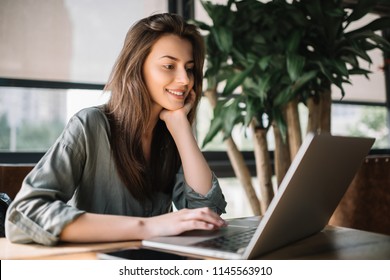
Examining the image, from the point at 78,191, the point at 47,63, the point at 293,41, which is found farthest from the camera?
the point at 47,63

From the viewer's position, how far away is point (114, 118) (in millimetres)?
1454

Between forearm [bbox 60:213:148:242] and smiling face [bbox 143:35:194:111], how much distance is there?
2.00 ft

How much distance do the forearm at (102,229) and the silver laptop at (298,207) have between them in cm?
8

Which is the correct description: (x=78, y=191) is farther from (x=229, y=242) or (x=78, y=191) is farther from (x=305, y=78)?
(x=305, y=78)

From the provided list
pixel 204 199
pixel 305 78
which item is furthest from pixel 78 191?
pixel 305 78

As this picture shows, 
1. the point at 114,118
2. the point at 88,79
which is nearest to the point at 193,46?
the point at 114,118

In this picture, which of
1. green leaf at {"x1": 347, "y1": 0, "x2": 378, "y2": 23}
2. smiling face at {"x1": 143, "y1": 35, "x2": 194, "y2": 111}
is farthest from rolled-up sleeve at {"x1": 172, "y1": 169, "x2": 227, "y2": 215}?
green leaf at {"x1": 347, "y1": 0, "x2": 378, "y2": 23}

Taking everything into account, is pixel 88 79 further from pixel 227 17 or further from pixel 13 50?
pixel 227 17

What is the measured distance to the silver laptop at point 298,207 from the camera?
752 mm

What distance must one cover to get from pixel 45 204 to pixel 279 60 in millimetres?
1698

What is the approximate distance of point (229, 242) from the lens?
887 millimetres

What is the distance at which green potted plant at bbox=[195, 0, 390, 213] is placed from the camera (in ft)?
7.59

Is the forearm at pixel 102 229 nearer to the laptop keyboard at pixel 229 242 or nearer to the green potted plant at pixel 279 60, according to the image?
the laptop keyboard at pixel 229 242
